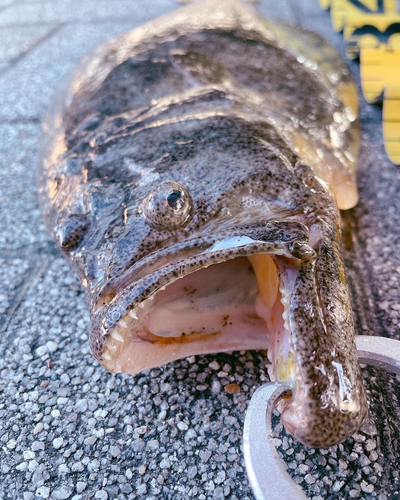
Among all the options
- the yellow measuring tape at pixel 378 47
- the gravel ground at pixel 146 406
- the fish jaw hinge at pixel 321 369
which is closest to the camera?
the fish jaw hinge at pixel 321 369

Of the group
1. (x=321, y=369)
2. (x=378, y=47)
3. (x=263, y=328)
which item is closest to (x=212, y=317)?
(x=263, y=328)

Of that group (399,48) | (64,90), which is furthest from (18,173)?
(399,48)

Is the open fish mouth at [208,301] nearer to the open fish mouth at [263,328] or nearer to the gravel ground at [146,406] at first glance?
the open fish mouth at [263,328]

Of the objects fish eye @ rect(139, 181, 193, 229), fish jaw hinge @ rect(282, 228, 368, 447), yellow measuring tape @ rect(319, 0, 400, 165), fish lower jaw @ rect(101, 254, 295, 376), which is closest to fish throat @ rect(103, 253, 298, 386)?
fish lower jaw @ rect(101, 254, 295, 376)

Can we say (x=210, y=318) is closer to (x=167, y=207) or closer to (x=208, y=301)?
(x=208, y=301)

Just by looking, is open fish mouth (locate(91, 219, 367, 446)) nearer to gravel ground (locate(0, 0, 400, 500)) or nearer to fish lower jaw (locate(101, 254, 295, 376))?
fish lower jaw (locate(101, 254, 295, 376))

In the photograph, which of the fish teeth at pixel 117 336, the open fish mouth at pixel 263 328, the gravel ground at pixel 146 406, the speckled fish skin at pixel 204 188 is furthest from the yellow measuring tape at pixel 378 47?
the fish teeth at pixel 117 336

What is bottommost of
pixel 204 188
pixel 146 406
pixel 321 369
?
pixel 146 406
